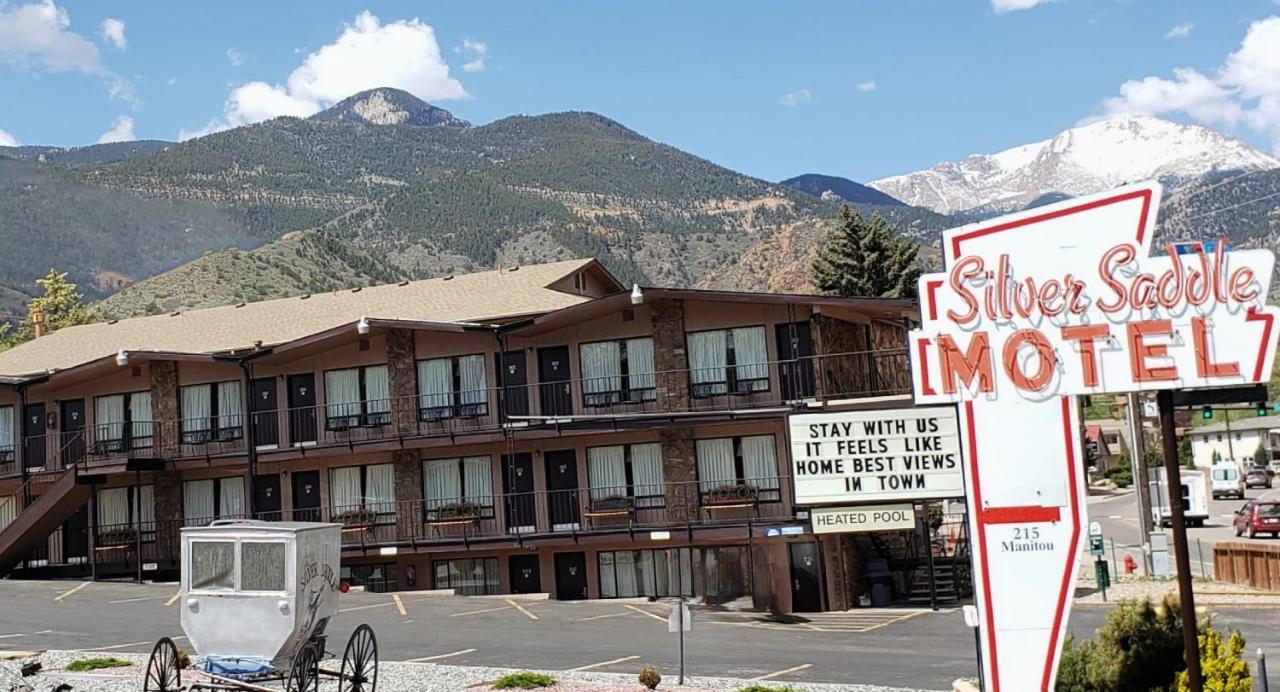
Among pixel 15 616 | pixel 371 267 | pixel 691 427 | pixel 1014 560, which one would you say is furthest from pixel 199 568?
pixel 371 267

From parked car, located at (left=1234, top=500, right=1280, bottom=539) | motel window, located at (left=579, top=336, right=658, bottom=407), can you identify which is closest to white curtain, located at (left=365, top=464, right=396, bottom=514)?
motel window, located at (left=579, top=336, right=658, bottom=407)

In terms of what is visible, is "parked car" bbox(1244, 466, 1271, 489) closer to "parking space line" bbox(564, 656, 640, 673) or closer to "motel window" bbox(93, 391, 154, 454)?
"motel window" bbox(93, 391, 154, 454)

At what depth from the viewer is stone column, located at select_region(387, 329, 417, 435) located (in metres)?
40.5

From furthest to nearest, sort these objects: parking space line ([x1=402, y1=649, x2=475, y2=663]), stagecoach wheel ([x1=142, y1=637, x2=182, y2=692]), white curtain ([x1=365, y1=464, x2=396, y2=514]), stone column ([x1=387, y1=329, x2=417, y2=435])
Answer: white curtain ([x1=365, y1=464, x2=396, y2=514])
stone column ([x1=387, y1=329, x2=417, y2=435])
parking space line ([x1=402, y1=649, x2=475, y2=663])
stagecoach wheel ([x1=142, y1=637, x2=182, y2=692])

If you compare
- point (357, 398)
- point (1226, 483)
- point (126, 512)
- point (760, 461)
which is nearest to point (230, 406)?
point (357, 398)

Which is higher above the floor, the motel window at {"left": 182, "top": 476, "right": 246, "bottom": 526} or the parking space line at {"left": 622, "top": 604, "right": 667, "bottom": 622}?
the motel window at {"left": 182, "top": 476, "right": 246, "bottom": 526}

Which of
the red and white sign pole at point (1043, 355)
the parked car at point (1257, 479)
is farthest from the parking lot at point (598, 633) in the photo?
the parked car at point (1257, 479)

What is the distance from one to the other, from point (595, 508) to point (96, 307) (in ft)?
302

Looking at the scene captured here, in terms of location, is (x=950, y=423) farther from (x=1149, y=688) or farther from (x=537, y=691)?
(x=537, y=691)

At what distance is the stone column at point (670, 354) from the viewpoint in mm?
37312

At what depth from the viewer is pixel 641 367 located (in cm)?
3819

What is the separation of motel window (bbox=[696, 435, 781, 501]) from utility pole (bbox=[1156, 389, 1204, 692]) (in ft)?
75.1

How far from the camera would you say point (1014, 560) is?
1407cm

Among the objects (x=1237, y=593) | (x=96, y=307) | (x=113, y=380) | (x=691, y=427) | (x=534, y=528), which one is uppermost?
(x=96, y=307)
